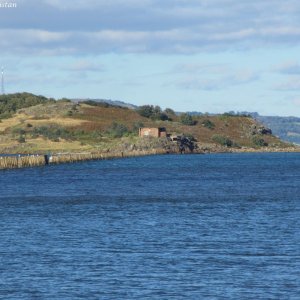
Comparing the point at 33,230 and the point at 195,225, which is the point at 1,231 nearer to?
the point at 33,230

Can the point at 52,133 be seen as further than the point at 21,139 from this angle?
Yes

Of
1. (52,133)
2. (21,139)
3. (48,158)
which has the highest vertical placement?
(52,133)

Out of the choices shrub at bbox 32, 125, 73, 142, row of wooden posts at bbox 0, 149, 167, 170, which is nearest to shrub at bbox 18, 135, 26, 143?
shrub at bbox 32, 125, 73, 142

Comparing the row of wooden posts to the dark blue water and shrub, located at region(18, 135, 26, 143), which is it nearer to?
shrub, located at region(18, 135, 26, 143)

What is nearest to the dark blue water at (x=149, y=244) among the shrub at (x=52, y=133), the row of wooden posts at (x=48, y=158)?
the row of wooden posts at (x=48, y=158)

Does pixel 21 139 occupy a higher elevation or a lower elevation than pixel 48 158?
higher

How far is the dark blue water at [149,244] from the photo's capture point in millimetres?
30938

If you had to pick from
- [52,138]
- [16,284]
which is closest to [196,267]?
[16,284]

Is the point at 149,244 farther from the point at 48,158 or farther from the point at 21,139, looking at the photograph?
the point at 21,139

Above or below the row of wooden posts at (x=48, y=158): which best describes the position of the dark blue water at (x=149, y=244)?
below

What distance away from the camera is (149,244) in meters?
40.0

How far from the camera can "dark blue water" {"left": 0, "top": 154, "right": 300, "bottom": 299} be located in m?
30.9

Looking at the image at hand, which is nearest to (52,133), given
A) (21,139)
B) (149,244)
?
(21,139)

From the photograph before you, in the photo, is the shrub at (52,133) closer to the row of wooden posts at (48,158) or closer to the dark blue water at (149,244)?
the row of wooden posts at (48,158)
